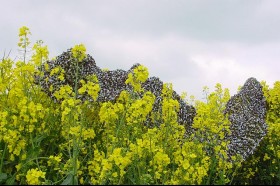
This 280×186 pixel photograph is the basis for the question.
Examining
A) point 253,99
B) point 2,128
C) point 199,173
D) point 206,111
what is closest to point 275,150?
point 253,99

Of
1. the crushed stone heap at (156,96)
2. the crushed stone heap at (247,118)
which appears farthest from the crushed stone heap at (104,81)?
the crushed stone heap at (247,118)

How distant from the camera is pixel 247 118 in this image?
28.1 feet

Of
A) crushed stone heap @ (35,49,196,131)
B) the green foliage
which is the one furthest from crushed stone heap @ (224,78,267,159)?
crushed stone heap @ (35,49,196,131)

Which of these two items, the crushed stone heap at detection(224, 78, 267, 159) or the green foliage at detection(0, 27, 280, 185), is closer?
the green foliage at detection(0, 27, 280, 185)

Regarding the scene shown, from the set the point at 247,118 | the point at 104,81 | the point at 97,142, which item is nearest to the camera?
the point at 97,142

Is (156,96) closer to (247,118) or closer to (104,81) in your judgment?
(104,81)

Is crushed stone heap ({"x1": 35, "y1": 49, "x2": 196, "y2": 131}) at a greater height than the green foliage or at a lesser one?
greater

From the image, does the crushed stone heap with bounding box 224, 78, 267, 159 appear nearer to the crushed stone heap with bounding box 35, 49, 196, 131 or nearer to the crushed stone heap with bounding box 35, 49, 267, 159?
the crushed stone heap with bounding box 35, 49, 267, 159

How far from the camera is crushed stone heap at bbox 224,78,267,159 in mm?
7645

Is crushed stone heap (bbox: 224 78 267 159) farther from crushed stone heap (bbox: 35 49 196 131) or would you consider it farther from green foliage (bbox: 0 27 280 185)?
crushed stone heap (bbox: 35 49 196 131)

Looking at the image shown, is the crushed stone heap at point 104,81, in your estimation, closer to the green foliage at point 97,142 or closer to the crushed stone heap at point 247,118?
the green foliage at point 97,142

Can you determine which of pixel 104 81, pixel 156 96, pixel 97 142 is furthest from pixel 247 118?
pixel 97 142

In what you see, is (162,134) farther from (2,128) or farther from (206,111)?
(2,128)

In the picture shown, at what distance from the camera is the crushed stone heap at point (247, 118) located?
7.64 m
